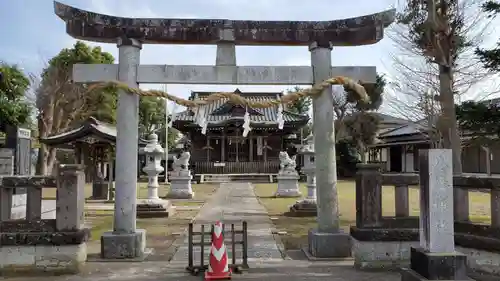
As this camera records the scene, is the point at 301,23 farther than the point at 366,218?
Yes

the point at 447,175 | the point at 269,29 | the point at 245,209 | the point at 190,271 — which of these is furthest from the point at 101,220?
the point at 447,175

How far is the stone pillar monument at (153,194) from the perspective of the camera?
14.8 meters

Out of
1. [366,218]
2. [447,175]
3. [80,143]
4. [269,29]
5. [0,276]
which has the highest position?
[269,29]

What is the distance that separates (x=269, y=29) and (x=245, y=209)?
9.87 meters

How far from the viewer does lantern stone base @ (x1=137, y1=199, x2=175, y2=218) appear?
14.7 metres

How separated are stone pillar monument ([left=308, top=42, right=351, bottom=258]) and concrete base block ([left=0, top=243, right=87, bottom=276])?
4.42m

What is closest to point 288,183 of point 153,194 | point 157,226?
point 153,194

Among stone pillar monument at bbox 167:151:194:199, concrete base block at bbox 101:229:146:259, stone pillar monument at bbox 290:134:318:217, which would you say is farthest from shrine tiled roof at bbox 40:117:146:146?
concrete base block at bbox 101:229:146:259

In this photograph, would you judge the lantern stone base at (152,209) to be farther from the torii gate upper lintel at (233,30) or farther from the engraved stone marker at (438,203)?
the engraved stone marker at (438,203)

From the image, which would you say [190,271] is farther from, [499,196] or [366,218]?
[499,196]

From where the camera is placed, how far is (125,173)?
26.1 feet

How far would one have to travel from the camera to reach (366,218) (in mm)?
7297

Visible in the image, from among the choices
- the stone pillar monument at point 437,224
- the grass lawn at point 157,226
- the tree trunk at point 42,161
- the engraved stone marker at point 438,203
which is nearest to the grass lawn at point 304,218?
the grass lawn at point 157,226

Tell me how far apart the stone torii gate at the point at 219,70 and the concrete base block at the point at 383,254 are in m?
0.81
